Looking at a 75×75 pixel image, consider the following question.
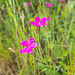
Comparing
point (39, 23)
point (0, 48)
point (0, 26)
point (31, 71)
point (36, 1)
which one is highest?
point (36, 1)

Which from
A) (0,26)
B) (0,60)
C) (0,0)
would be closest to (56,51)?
(0,60)

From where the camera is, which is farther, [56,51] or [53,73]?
[56,51]

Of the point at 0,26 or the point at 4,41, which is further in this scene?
the point at 0,26

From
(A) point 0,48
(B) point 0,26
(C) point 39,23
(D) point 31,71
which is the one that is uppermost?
(C) point 39,23

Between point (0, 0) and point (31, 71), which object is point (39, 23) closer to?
point (31, 71)

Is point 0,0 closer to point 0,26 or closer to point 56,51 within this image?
point 0,26

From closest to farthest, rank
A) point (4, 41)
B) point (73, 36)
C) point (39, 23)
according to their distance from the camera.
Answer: point (39, 23), point (73, 36), point (4, 41)

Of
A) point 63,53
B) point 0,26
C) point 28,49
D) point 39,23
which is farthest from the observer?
point 0,26

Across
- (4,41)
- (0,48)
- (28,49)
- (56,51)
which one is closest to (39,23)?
(28,49)

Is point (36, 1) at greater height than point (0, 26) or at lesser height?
greater
